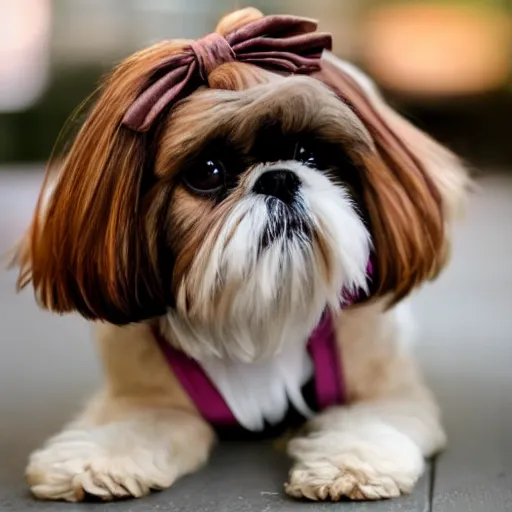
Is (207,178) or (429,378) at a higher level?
(207,178)

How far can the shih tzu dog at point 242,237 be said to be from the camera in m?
1.09

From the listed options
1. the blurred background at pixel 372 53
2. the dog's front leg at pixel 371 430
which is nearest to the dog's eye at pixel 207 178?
the dog's front leg at pixel 371 430

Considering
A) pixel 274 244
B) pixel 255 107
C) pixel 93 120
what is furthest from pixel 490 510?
pixel 93 120

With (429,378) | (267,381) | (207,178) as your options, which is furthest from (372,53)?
(207,178)

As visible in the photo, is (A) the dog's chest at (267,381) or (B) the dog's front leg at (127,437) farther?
(A) the dog's chest at (267,381)

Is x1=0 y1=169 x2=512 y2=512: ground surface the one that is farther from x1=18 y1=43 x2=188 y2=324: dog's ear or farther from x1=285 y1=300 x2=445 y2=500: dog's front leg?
x1=18 y1=43 x2=188 y2=324: dog's ear

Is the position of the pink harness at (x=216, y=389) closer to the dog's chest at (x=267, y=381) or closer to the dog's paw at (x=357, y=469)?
the dog's chest at (x=267, y=381)

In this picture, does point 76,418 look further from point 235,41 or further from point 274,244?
point 235,41

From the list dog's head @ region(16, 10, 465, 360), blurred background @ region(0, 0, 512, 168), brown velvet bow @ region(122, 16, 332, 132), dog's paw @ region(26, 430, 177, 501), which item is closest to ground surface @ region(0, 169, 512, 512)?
dog's paw @ region(26, 430, 177, 501)

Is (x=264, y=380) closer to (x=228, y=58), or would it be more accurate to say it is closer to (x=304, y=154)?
(x=304, y=154)

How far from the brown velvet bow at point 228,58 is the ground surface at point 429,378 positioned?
0.44 meters

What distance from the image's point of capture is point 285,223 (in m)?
1.09

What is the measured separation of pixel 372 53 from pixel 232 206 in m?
3.80

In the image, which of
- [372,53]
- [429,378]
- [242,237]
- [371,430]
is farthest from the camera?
[372,53]
